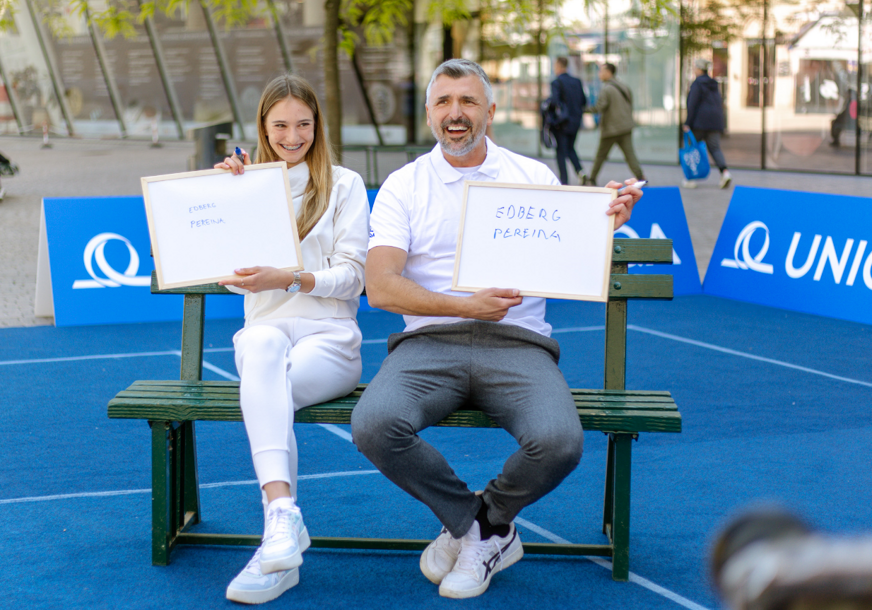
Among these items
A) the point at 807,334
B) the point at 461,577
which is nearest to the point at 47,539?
the point at 461,577

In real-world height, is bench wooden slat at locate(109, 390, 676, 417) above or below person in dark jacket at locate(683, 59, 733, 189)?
below

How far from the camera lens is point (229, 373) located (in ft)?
20.1

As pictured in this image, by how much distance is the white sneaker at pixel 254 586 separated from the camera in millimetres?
3076

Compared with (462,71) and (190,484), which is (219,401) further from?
(462,71)

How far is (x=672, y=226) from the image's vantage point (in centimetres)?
880

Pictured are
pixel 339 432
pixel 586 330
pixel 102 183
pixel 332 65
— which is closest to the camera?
→ pixel 339 432

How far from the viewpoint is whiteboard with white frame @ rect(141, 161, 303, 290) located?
3400 millimetres

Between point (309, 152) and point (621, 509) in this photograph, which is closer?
point (621, 509)

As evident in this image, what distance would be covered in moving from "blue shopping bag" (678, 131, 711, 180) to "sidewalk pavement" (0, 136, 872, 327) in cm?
30

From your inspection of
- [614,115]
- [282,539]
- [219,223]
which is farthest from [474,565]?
[614,115]

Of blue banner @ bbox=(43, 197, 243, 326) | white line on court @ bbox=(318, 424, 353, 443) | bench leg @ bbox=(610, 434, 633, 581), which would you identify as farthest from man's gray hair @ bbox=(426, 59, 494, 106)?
blue banner @ bbox=(43, 197, 243, 326)

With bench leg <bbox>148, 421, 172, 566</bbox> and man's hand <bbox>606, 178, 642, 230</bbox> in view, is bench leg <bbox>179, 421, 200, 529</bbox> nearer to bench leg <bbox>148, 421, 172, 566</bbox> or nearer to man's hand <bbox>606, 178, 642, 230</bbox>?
bench leg <bbox>148, 421, 172, 566</bbox>

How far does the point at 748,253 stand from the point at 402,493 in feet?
17.7

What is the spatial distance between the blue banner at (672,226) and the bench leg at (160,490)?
19.7ft
